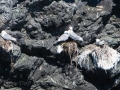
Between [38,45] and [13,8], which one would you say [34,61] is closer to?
[38,45]

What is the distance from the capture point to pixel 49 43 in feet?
17.2

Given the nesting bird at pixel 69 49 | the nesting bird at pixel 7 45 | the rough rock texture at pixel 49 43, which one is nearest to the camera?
the nesting bird at pixel 7 45

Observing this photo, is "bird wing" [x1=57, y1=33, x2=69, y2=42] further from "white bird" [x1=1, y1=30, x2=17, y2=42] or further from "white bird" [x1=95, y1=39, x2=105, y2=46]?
"white bird" [x1=1, y1=30, x2=17, y2=42]

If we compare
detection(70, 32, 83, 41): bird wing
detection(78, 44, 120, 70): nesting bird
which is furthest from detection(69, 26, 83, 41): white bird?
detection(78, 44, 120, 70): nesting bird

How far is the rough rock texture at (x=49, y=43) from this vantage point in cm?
503

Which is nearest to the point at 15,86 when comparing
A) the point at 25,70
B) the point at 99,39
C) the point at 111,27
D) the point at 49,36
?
the point at 25,70

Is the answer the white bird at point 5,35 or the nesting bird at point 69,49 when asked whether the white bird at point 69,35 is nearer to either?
the nesting bird at point 69,49

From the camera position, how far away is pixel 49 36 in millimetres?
5305

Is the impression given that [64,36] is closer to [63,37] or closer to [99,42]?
[63,37]

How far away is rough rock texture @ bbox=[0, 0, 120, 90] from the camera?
16.5 feet

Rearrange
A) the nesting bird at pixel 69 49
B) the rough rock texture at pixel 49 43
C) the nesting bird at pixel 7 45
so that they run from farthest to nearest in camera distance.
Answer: the nesting bird at pixel 69 49
the rough rock texture at pixel 49 43
the nesting bird at pixel 7 45

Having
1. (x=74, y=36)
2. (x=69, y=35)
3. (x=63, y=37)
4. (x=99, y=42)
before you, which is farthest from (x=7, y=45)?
(x=99, y=42)

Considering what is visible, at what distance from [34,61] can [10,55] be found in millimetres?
557

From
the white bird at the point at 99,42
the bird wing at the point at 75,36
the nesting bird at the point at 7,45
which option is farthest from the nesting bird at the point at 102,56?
the nesting bird at the point at 7,45
